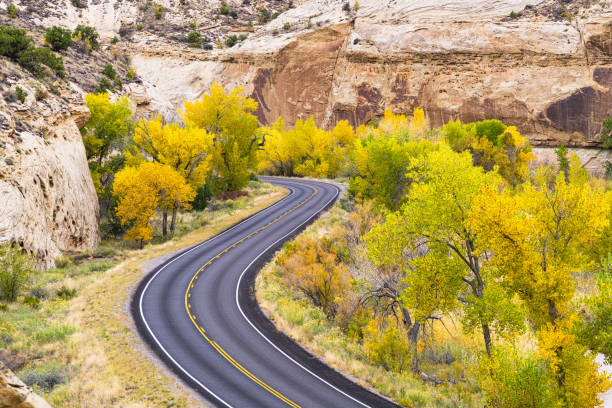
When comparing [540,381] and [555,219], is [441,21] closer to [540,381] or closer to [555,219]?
[555,219]

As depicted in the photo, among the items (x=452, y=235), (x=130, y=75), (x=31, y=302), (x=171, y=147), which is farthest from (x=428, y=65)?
(x=31, y=302)

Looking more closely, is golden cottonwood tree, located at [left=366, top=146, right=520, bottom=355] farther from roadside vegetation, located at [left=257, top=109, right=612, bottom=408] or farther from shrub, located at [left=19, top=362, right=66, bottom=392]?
shrub, located at [left=19, top=362, right=66, bottom=392]

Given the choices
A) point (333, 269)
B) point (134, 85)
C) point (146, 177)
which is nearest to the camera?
point (333, 269)

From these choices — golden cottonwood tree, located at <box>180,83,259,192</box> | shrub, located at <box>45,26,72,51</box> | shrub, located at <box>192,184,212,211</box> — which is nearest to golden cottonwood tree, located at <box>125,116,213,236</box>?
shrub, located at <box>192,184,212,211</box>

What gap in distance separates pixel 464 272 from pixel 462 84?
58808 mm

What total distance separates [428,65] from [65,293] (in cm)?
6605

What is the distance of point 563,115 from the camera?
6206 cm

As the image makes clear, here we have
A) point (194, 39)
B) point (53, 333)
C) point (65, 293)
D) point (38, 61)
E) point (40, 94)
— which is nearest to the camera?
point (53, 333)

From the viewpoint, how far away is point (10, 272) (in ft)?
68.4

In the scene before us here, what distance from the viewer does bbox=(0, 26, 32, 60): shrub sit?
31.9 meters

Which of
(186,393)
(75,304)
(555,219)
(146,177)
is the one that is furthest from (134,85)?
(555,219)

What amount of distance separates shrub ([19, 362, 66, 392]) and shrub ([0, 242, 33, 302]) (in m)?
7.11

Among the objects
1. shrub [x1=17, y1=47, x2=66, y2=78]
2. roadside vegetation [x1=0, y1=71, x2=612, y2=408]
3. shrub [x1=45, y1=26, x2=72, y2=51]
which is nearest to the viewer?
roadside vegetation [x1=0, y1=71, x2=612, y2=408]

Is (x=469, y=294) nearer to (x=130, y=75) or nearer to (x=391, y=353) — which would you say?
(x=391, y=353)
